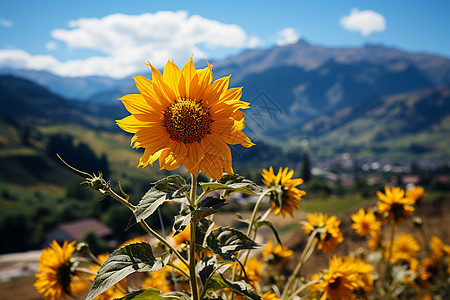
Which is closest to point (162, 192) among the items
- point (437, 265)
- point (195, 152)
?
→ point (195, 152)

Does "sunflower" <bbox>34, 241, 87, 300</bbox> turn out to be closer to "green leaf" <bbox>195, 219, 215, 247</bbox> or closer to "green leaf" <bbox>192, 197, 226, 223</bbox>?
"green leaf" <bbox>195, 219, 215, 247</bbox>

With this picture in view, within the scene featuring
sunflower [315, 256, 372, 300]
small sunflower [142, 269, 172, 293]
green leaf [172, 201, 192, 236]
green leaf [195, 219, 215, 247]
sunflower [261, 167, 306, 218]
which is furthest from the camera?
small sunflower [142, 269, 172, 293]

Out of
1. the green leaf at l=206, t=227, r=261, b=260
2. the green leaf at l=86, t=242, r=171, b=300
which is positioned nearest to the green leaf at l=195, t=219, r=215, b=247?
the green leaf at l=206, t=227, r=261, b=260

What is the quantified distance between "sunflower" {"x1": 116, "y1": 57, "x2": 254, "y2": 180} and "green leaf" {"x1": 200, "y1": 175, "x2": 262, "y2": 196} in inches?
3.2

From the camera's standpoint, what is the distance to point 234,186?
1801 mm

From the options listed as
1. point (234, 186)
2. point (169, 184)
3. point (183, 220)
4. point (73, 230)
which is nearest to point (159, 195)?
point (169, 184)

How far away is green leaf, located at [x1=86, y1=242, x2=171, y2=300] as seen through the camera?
5.55ft

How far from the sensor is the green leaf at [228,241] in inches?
73.7

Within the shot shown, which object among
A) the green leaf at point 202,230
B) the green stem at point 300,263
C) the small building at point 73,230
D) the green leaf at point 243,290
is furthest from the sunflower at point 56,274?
the small building at point 73,230

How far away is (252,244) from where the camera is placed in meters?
1.92

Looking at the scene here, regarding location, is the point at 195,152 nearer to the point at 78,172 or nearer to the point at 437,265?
the point at 78,172

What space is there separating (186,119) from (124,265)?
99cm

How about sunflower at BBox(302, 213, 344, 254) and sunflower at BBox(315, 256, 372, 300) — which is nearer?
sunflower at BBox(315, 256, 372, 300)

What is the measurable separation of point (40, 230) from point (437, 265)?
9155cm
